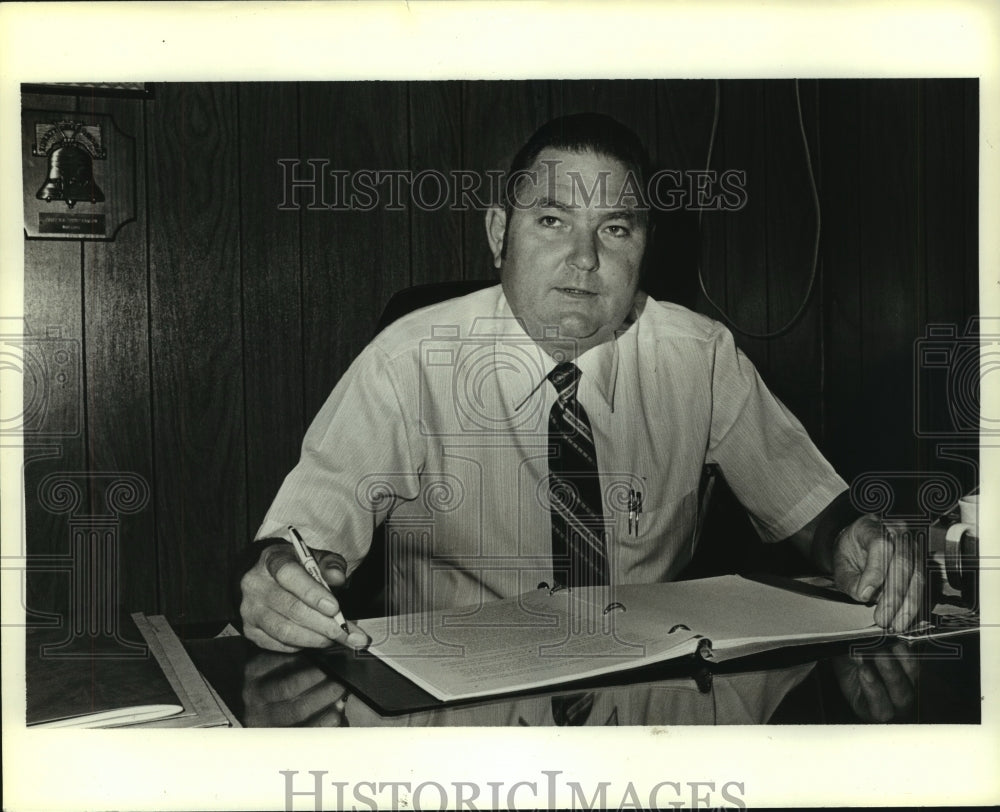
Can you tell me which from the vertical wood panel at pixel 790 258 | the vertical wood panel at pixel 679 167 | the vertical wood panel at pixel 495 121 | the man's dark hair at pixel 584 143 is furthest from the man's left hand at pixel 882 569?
the vertical wood panel at pixel 495 121

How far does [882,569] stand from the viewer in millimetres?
1293

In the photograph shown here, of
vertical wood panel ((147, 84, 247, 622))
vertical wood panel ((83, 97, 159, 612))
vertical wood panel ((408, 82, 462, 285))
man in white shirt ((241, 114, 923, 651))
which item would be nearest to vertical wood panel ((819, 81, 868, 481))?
man in white shirt ((241, 114, 923, 651))

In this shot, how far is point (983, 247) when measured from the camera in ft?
4.34

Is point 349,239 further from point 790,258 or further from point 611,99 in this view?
point 790,258

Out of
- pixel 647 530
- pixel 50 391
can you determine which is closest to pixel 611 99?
pixel 647 530

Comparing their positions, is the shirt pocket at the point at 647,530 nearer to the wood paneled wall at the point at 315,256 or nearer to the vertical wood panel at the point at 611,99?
the wood paneled wall at the point at 315,256

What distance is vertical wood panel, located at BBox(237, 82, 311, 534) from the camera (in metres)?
1.29

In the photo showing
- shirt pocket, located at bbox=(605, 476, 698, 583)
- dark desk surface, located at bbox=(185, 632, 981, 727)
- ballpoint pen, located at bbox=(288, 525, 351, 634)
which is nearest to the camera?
dark desk surface, located at bbox=(185, 632, 981, 727)

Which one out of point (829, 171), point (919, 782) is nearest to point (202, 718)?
point (919, 782)

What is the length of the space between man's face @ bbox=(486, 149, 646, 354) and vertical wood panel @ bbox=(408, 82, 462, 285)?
0.19 feet

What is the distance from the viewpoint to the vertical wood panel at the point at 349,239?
1290 mm

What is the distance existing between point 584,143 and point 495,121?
0.12 m

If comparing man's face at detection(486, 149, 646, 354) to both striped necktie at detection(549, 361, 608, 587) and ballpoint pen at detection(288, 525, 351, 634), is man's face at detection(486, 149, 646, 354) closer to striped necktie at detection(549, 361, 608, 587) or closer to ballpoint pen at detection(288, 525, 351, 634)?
striped necktie at detection(549, 361, 608, 587)

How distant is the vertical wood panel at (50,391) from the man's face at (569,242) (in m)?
0.57
